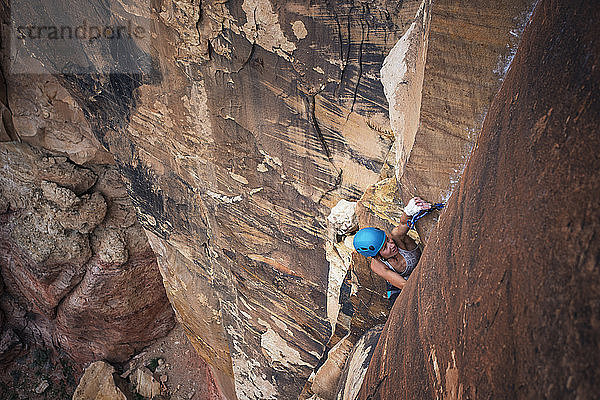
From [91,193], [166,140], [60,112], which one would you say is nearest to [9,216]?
[91,193]

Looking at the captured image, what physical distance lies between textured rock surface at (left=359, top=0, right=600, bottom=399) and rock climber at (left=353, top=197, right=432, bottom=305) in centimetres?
106

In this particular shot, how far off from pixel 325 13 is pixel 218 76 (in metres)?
1.17

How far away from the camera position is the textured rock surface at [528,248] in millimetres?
990

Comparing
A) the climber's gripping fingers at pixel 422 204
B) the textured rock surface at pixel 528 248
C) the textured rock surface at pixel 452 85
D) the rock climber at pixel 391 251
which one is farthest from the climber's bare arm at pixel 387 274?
the textured rock surface at pixel 528 248

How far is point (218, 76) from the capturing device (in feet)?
12.8

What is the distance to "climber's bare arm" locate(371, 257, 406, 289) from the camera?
295 centimetres

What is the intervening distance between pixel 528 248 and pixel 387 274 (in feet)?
6.04

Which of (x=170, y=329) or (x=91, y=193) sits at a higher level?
(x=91, y=193)

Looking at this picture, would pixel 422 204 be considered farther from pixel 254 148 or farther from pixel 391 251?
pixel 254 148

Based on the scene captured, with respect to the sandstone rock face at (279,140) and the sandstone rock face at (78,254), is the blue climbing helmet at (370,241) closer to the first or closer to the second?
the sandstone rock face at (279,140)

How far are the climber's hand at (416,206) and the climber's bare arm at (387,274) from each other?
0.47 m

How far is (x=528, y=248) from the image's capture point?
118cm

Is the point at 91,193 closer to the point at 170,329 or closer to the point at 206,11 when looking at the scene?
the point at 170,329

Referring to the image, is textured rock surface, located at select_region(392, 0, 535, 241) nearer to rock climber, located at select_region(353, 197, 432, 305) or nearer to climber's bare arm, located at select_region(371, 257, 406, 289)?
rock climber, located at select_region(353, 197, 432, 305)
